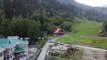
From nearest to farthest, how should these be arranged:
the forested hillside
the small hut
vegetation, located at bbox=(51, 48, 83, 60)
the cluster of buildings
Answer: the cluster of buildings, vegetation, located at bbox=(51, 48, 83, 60), the forested hillside, the small hut

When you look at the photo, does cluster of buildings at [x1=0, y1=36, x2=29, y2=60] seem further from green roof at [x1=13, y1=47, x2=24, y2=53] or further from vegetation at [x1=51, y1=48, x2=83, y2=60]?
vegetation at [x1=51, y1=48, x2=83, y2=60]

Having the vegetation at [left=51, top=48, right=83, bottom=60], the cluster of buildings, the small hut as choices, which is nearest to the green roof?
the cluster of buildings

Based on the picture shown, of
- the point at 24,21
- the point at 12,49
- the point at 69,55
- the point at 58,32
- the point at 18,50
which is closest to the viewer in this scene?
the point at 12,49

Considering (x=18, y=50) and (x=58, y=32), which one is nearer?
(x=18, y=50)

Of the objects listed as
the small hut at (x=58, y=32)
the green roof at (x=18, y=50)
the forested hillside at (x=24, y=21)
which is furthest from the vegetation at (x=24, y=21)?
the green roof at (x=18, y=50)

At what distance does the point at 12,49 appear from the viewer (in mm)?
46656

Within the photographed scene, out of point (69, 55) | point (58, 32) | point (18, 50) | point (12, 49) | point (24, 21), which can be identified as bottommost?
point (58, 32)

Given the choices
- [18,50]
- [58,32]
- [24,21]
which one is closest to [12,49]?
[18,50]

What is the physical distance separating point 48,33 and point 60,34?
816 cm

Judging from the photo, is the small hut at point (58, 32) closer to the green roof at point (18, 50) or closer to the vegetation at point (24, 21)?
the vegetation at point (24, 21)

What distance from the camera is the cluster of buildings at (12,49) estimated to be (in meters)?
42.5

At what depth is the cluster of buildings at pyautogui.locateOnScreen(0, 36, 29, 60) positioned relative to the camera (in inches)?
1672

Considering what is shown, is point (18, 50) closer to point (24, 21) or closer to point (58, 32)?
point (24, 21)

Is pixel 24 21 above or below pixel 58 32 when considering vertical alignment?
above
